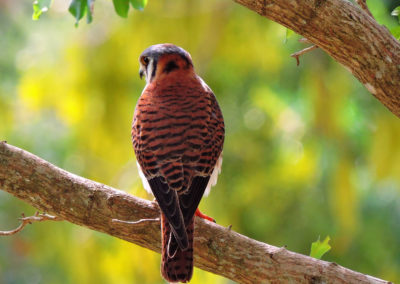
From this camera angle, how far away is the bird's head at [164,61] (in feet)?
16.0

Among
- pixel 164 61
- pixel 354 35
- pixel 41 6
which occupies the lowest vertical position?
pixel 164 61

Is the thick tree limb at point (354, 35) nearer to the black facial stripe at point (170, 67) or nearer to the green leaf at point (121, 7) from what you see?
the green leaf at point (121, 7)

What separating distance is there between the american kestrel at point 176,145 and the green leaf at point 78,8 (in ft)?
2.40

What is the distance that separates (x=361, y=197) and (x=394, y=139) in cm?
255

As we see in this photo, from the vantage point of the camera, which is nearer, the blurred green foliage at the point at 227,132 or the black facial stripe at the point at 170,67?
the black facial stripe at the point at 170,67

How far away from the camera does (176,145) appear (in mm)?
4293

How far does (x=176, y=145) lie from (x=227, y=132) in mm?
4714

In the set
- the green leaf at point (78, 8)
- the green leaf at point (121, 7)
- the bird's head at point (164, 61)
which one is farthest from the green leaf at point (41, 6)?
the bird's head at point (164, 61)

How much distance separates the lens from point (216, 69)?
9.79 metres

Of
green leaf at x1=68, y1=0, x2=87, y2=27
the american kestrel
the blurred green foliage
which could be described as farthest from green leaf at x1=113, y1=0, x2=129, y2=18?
the blurred green foliage

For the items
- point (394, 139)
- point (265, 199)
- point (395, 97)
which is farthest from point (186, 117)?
point (265, 199)

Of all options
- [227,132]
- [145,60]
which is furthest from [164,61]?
[227,132]

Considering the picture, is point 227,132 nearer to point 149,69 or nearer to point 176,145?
point 149,69

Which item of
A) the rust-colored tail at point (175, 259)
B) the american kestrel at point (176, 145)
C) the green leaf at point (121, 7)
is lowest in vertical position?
the rust-colored tail at point (175, 259)
